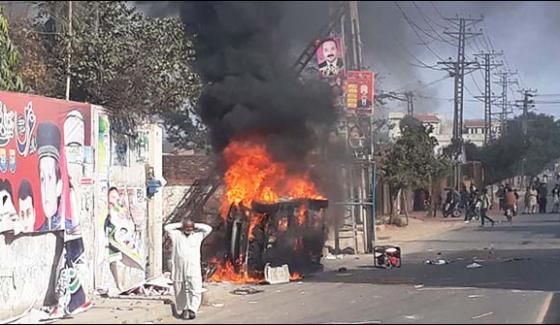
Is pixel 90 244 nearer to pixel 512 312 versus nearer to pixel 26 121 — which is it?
pixel 26 121

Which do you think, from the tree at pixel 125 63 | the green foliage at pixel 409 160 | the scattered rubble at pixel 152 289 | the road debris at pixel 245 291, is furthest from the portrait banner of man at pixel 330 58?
the green foliage at pixel 409 160

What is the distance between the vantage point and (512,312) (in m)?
12.4

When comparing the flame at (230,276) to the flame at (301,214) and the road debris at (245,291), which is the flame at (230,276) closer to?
the road debris at (245,291)

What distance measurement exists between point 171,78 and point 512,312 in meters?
7.46

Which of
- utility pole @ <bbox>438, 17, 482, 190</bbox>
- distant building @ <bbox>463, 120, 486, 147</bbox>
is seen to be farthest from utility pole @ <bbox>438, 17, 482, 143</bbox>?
distant building @ <bbox>463, 120, 486, 147</bbox>

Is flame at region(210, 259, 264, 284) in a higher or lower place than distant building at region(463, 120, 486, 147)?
lower

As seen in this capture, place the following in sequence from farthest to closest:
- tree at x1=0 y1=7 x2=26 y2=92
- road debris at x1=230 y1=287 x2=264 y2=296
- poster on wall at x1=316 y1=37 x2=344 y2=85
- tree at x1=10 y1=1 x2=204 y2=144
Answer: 1. tree at x1=0 y1=7 x2=26 y2=92
2. tree at x1=10 y1=1 x2=204 y2=144
3. road debris at x1=230 y1=287 x2=264 y2=296
4. poster on wall at x1=316 y1=37 x2=344 y2=85

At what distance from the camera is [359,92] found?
18.9 m

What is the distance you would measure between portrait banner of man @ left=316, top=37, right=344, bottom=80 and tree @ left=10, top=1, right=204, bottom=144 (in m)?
2.58

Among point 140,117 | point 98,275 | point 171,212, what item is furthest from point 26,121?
point 171,212

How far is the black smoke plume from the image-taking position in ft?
48.2

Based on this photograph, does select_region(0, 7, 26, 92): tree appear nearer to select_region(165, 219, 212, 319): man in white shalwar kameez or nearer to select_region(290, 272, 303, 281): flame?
select_region(165, 219, 212, 319): man in white shalwar kameez

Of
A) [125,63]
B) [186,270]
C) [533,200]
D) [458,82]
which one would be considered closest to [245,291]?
[186,270]

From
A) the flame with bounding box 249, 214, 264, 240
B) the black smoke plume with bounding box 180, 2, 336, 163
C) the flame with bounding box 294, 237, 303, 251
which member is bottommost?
the flame with bounding box 294, 237, 303, 251
